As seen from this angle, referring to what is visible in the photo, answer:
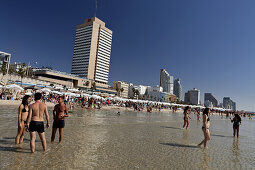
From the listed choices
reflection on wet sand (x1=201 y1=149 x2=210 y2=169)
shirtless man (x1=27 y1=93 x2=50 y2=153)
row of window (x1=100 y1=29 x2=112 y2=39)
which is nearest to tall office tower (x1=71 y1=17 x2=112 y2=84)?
row of window (x1=100 y1=29 x2=112 y2=39)

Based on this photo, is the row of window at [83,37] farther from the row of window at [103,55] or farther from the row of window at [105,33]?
the row of window at [103,55]

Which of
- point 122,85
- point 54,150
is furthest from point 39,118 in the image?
point 122,85

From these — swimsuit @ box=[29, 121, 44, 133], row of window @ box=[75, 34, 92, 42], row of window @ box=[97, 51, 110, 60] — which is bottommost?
swimsuit @ box=[29, 121, 44, 133]

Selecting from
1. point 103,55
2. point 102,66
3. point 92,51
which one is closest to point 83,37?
point 92,51

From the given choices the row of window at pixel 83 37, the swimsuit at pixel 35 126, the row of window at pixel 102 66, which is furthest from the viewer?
the row of window at pixel 102 66

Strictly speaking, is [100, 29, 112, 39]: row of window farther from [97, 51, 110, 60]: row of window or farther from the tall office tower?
[97, 51, 110, 60]: row of window

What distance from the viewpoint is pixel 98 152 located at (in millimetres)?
5199

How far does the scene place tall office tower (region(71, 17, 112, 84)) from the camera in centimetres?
11744

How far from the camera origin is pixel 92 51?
387 ft

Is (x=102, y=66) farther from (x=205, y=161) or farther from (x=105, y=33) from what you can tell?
(x=205, y=161)

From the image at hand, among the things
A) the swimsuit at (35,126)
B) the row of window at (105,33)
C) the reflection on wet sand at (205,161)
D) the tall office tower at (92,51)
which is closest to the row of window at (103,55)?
the tall office tower at (92,51)

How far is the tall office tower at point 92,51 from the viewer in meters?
117

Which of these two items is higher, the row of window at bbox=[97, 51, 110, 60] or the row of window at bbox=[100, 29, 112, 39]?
the row of window at bbox=[100, 29, 112, 39]

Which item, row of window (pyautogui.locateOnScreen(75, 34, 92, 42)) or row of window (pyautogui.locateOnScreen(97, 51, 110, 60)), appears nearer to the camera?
row of window (pyautogui.locateOnScreen(75, 34, 92, 42))
